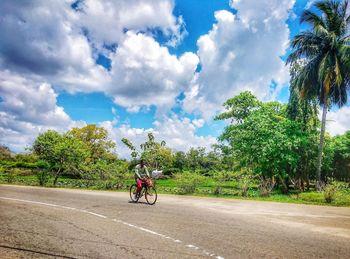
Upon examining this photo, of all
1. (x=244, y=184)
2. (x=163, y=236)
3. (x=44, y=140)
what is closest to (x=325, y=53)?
(x=244, y=184)

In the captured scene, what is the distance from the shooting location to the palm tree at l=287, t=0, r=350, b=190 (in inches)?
1198

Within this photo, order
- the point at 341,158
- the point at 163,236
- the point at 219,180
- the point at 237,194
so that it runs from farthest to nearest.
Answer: the point at 341,158, the point at 219,180, the point at 237,194, the point at 163,236

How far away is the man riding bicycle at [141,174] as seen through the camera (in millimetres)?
16672

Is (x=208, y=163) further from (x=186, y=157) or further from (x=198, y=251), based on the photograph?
(x=198, y=251)

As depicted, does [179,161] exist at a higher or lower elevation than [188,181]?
higher

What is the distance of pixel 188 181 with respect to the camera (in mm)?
25906

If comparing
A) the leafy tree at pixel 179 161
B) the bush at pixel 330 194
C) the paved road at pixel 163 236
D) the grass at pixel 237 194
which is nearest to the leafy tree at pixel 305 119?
the grass at pixel 237 194

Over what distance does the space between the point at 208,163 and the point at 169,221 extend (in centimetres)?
7662

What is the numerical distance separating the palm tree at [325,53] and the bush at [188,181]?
14018 millimetres

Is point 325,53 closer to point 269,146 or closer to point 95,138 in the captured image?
point 269,146

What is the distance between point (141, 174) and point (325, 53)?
2366 cm

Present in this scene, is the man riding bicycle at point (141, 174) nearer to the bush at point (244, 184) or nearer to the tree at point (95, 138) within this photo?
the bush at point (244, 184)

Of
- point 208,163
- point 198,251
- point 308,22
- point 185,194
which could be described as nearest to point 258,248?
point 198,251

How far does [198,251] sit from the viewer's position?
6.96 m
